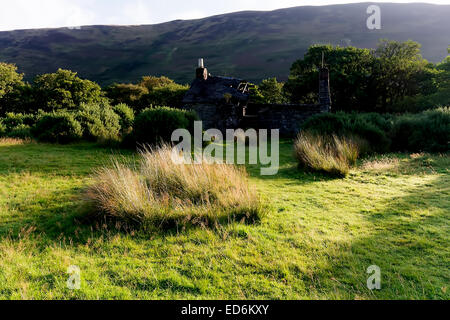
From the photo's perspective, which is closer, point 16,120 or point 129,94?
point 16,120

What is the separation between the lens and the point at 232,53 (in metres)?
130

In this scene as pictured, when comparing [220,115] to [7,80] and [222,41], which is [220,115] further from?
[222,41]

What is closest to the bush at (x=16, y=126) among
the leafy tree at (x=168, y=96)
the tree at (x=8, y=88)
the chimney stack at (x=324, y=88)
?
the tree at (x=8, y=88)

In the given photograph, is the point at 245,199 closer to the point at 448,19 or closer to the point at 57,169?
the point at 57,169

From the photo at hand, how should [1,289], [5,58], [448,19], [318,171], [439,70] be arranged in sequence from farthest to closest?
[5,58] → [448,19] → [439,70] → [318,171] → [1,289]

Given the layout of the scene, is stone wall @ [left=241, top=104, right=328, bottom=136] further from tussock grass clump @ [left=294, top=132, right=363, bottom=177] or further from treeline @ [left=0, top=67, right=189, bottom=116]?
treeline @ [left=0, top=67, right=189, bottom=116]

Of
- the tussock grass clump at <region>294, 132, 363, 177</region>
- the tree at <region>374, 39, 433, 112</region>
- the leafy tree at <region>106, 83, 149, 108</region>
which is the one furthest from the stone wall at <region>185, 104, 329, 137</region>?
the leafy tree at <region>106, 83, 149, 108</region>

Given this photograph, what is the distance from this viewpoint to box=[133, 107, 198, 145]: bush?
13.9 metres

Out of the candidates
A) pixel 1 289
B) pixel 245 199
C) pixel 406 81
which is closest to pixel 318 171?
pixel 245 199

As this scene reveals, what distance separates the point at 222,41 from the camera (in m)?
148

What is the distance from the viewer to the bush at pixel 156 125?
1385cm

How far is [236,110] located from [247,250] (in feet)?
73.1

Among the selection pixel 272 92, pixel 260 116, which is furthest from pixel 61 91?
pixel 272 92

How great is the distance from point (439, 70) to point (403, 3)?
452ft
